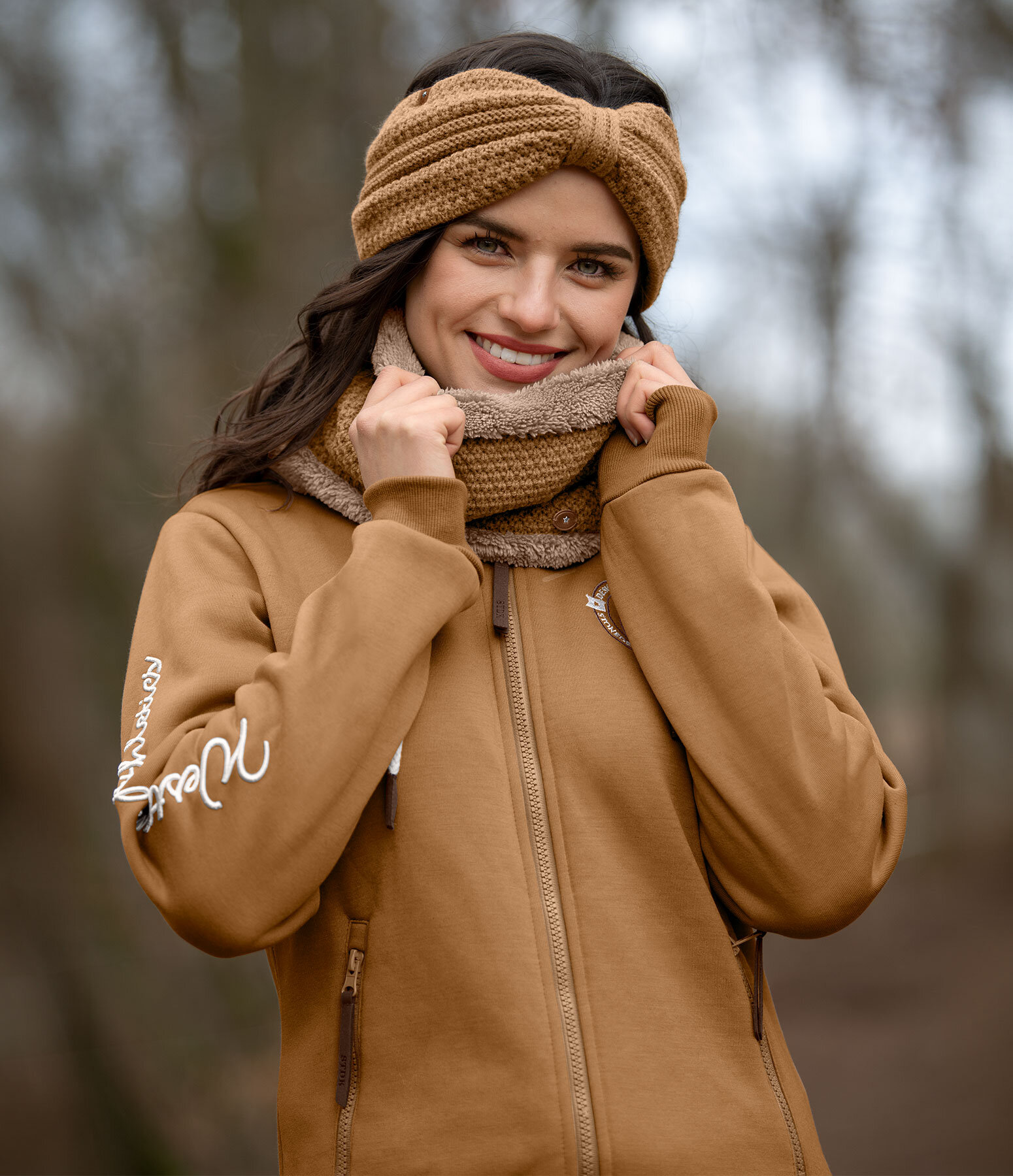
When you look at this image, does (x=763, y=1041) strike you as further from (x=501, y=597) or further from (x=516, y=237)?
(x=516, y=237)

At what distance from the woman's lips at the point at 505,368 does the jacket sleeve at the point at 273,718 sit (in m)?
0.33

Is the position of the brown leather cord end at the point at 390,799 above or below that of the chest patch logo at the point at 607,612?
below

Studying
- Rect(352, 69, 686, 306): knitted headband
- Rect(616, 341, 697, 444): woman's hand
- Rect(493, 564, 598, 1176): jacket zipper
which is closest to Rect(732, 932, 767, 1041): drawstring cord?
Rect(493, 564, 598, 1176): jacket zipper

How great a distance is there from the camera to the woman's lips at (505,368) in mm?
1948

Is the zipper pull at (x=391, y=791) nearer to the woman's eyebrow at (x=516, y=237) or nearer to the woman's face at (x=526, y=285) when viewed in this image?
the woman's face at (x=526, y=285)

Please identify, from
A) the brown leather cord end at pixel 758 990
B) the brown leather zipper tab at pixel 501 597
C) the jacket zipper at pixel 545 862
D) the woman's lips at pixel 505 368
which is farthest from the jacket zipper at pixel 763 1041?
the woman's lips at pixel 505 368

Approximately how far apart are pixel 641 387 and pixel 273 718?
0.94m

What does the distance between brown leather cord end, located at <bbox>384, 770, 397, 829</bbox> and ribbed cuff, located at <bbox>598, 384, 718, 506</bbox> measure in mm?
671

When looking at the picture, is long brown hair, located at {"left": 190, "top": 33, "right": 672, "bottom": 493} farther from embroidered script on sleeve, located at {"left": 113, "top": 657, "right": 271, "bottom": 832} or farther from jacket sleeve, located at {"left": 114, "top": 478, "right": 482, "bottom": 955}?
embroidered script on sleeve, located at {"left": 113, "top": 657, "right": 271, "bottom": 832}

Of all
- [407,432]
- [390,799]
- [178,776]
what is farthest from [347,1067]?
[407,432]

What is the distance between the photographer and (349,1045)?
1559mm

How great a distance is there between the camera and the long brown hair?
1971 millimetres

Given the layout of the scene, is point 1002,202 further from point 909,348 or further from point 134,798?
point 134,798

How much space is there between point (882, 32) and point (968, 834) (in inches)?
209
